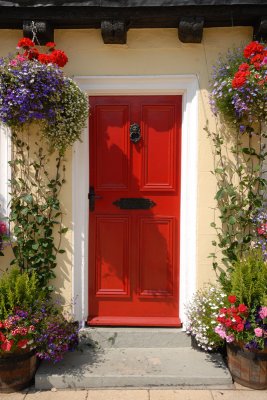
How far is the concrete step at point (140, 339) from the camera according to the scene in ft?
13.9

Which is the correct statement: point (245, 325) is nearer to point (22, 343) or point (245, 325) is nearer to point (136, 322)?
point (136, 322)

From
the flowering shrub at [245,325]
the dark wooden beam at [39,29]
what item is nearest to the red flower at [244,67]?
the dark wooden beam at [39,29]

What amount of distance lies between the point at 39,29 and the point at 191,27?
1386mm

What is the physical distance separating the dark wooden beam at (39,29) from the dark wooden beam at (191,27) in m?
1.22

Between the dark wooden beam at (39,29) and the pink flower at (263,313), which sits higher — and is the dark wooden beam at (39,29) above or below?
above

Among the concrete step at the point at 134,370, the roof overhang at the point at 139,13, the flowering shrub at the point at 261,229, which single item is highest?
the roof overhang at the point at 139,13

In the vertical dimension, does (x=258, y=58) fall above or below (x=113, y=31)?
below

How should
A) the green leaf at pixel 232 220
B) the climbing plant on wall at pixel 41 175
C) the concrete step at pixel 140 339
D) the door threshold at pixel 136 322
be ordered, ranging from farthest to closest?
the door threshold at pixel 136 322 < the concrete step at pixel 140 339 < the green leaf at pixel 232 220 < the climbing plant on wall at pixel 41 175

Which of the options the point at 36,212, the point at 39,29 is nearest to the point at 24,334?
the point at 36,212

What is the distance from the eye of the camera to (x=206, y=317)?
13.0 ft

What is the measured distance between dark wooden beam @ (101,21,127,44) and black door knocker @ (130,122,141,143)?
813 mm

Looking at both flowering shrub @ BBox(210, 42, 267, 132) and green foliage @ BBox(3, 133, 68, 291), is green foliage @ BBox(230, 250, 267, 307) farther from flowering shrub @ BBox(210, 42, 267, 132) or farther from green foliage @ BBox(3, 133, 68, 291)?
green foliage @ BBox(3, 133, 68, 291)

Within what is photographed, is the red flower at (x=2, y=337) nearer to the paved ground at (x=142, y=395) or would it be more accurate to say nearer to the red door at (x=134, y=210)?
the paved ground at (x=142, y=395)

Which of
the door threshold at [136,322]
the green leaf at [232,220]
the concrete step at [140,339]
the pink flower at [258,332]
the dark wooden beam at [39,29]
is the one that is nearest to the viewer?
the pink flower at [258,332]
